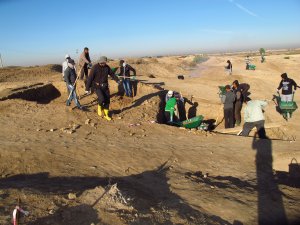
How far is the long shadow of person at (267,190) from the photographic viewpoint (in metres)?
4.99

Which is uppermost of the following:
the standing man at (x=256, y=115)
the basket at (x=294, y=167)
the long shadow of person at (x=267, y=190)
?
the standing man at (x=256, y=115)

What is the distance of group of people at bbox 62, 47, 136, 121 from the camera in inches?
357

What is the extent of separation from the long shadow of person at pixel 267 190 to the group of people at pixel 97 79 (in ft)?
14.0

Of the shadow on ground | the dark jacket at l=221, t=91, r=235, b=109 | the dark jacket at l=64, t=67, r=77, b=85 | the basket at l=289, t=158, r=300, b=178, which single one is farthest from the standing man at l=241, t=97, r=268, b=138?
the dark jacket at l=64, t=67, r=77, b=85

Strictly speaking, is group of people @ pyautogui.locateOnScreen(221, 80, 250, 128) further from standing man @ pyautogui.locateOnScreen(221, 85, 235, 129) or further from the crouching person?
the crouching person

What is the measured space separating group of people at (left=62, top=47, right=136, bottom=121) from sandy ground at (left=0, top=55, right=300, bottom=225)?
21.5 inches

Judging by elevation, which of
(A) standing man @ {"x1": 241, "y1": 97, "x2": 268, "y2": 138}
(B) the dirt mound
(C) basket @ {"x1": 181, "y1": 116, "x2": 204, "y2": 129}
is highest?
(B) the dirt mound

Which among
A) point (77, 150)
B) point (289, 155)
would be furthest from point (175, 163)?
point (289, 155)

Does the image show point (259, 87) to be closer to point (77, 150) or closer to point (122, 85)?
point (122, 85)

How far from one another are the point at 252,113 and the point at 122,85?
6.19m

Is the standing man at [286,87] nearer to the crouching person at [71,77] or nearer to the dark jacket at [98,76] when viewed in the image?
the dark jacket at [98,76]

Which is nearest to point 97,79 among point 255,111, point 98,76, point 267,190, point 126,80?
point 98,76

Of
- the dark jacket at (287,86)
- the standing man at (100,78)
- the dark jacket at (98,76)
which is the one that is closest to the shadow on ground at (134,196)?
the standing man at (100,78)

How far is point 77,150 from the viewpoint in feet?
23.0
